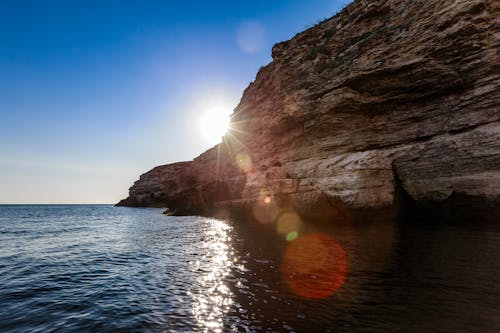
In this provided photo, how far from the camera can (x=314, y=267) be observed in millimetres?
10680

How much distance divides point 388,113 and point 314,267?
16.8 meters

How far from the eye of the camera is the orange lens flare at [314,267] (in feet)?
27.8

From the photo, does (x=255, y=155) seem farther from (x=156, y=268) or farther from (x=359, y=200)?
(x=156, y=268)

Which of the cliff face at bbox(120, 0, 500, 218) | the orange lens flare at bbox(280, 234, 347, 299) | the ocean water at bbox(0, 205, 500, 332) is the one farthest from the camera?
the cliff face at bbox(120, 0, 500, 218)

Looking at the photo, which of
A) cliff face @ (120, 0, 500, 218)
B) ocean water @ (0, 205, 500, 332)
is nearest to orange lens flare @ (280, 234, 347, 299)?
ocean water @ (0, 205, 500, 332)

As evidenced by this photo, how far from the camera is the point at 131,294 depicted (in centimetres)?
870

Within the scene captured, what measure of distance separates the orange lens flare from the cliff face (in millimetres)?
7163

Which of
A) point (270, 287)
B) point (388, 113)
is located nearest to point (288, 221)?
point (388, 113)

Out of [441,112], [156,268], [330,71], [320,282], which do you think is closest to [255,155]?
[330,71]

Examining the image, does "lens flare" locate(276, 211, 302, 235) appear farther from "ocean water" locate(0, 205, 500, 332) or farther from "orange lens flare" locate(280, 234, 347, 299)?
"orange lens flare" locate(280, 234, 347, 299)

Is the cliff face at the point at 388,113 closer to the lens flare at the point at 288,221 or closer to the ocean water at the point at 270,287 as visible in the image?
the lens flare at the point at 288,221

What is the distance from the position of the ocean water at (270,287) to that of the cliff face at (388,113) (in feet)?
13.8

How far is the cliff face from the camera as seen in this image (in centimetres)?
1706

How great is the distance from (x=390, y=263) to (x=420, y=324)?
5.08m
